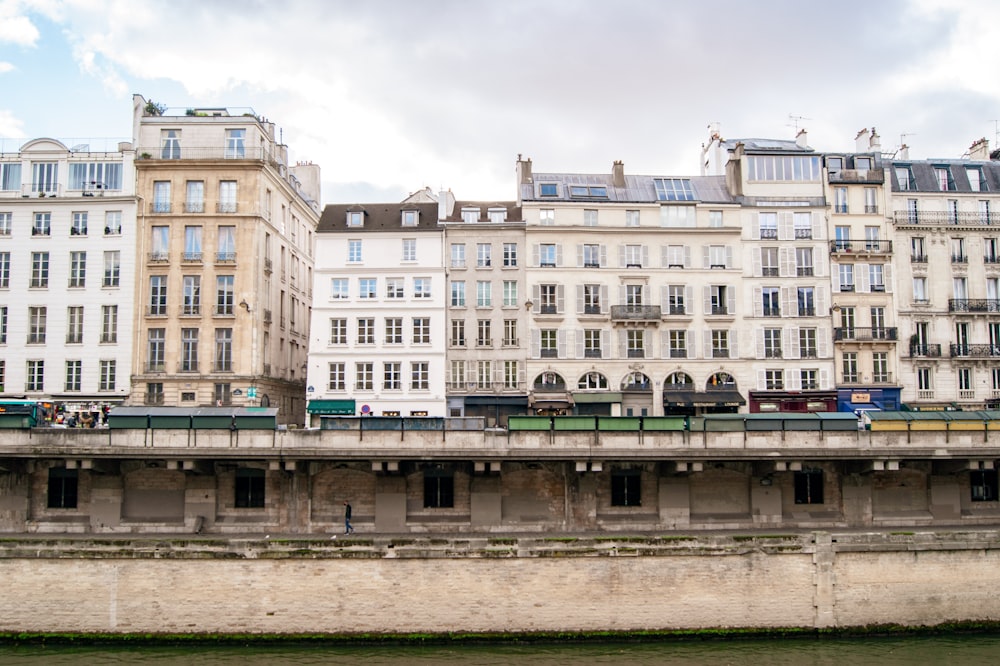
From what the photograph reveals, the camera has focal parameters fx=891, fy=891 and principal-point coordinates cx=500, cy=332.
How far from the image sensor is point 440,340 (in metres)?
48.8

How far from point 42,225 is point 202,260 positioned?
8.66m

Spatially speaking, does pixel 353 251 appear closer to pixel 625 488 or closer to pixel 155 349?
pixel 155 349

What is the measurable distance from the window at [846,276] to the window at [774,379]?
20.2 feet

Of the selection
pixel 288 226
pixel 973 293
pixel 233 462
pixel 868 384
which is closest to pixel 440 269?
pixel 288 226

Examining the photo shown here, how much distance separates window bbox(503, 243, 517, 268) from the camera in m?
50.0

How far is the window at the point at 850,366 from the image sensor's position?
49.9 meters

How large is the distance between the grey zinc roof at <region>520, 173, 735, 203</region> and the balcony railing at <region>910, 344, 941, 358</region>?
43.1 ft

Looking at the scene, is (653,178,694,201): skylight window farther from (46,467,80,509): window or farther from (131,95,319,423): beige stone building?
(46,467,80,509): window

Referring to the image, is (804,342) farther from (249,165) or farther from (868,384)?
(249,165)

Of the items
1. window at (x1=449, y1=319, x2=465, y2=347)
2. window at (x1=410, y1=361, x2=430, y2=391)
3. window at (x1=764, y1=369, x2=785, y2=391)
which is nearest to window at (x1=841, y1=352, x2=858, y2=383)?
window at (x1=764, y1=369, x2=785, y2=391)

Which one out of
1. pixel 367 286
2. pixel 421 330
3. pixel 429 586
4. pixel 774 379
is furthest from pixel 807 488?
pixel 367 286

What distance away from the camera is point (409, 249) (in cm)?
4991

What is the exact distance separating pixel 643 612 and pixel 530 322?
2444cm

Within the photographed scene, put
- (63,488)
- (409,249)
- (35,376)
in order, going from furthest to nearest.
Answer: (409,249), (35,376), (63,488)
